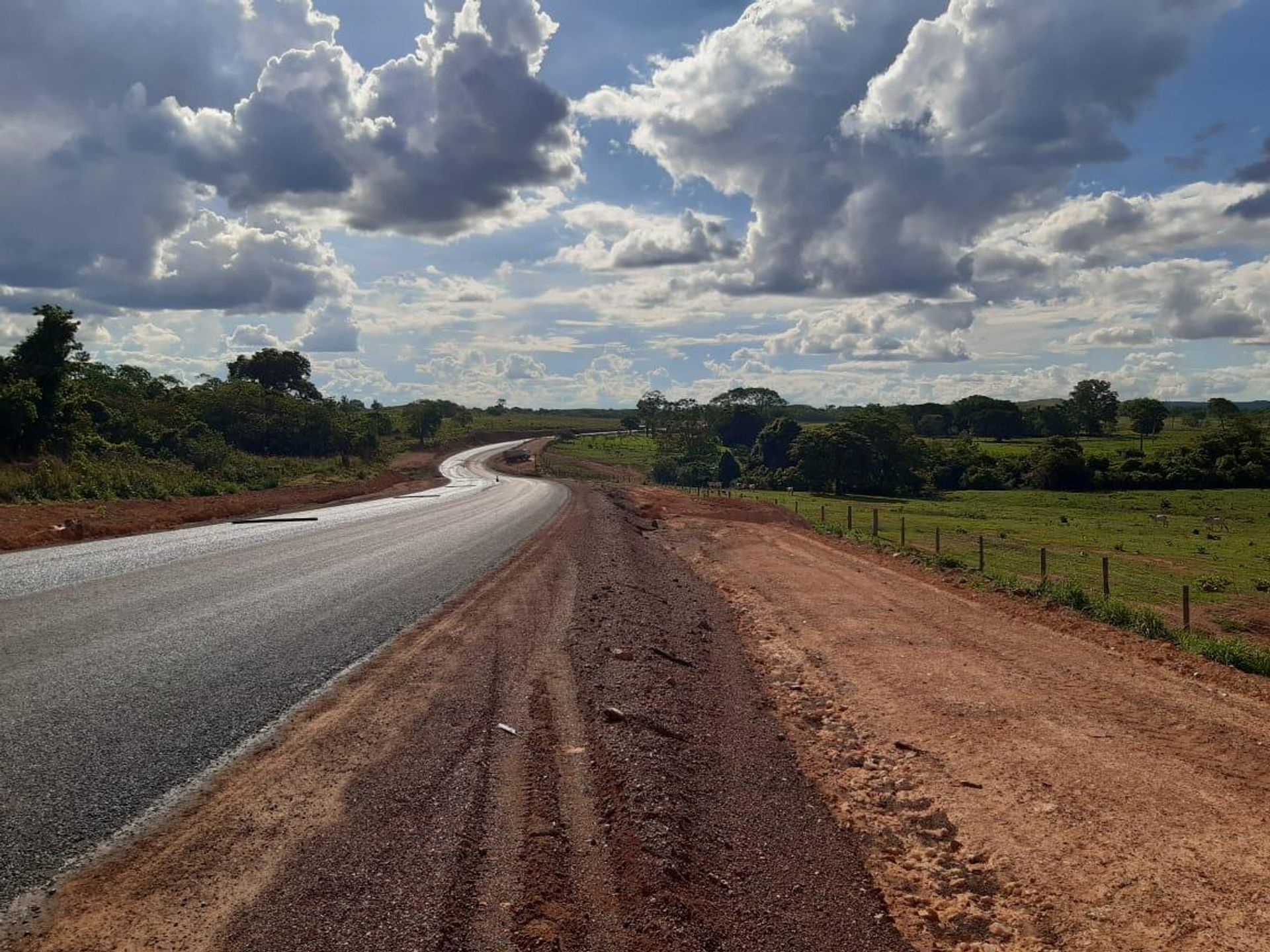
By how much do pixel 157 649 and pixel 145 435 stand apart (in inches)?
1710

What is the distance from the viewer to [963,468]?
8369cm

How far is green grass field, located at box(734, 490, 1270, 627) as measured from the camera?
86.1 feet

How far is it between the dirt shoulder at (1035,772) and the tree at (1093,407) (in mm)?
136142

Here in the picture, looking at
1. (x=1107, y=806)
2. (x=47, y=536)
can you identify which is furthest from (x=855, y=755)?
(x=47, y=536)

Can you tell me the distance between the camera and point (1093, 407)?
135625 mm

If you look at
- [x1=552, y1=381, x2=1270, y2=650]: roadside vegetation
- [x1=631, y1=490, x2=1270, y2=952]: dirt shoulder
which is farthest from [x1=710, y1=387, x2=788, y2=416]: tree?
[x1=631, y1=490, x2=1270, y2=952]: dirt shoulder

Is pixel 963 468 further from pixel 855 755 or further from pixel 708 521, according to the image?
pixel 855 755

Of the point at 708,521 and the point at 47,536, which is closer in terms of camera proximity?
the point at 47,536

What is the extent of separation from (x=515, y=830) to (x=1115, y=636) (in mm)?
13073

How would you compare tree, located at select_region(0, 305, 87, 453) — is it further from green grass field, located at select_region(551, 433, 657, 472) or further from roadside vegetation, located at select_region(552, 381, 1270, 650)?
green grass field, located at select_region(551, 433, 657, 472)

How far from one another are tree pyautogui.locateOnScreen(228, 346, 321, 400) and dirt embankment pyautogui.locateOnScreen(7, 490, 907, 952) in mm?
100552

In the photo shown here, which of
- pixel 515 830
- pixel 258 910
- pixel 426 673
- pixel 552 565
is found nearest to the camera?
pixel 258 910

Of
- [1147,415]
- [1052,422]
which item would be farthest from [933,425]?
[1147,415]

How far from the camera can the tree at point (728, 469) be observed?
292ft
